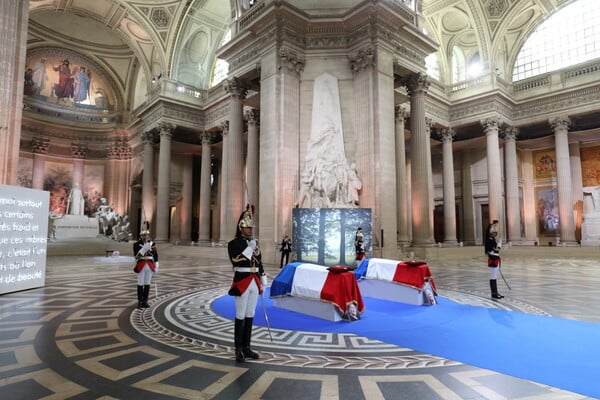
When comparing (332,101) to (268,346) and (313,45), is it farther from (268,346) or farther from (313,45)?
(268,346)

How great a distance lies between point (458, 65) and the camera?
26.4 metres

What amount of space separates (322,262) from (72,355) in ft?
30.7

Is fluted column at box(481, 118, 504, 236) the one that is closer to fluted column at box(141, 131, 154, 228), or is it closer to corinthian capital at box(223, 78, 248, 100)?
corinthian capital at box(223, 78, 248, 100)

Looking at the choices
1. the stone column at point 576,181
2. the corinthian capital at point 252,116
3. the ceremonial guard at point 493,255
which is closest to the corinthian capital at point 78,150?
the corinthian capital at point 252,116

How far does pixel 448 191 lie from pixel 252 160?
1327 centimetres

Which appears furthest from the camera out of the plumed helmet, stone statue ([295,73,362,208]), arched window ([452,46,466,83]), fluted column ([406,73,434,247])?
arched window ([452,46,466,83])

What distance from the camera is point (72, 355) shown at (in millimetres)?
3756

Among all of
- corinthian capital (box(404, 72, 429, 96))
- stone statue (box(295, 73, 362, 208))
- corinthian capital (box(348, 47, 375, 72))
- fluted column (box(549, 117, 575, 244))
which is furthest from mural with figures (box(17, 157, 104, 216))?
fluted column (box(549, 117, 575, 244))

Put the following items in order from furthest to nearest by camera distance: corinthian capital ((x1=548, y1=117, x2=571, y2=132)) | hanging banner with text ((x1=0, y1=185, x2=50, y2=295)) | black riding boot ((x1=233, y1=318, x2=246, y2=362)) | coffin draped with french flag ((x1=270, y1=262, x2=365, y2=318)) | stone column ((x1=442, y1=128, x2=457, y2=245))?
stone column ((x1=442, y1=128, x2=457, y2=245)) < corinthian capital ((x1=548, y1=117, x2=571, y2=132)) < hanging banner with text ((x1=0, y1=185, x2=50, y2=295)) < coffin draped with french flag ((x1=270, y1=262, x2=365, y2=318)) < black riding boot ((x1=233, y1=318, x2=246, y2=362))

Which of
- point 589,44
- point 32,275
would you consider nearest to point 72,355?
point 32,275

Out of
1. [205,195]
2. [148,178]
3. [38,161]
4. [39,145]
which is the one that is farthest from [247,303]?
[39,145]

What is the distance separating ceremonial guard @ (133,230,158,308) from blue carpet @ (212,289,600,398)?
1.21 metres

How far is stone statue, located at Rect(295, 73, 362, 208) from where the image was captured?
1421 cm

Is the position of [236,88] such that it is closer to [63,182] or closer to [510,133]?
[510,133]
